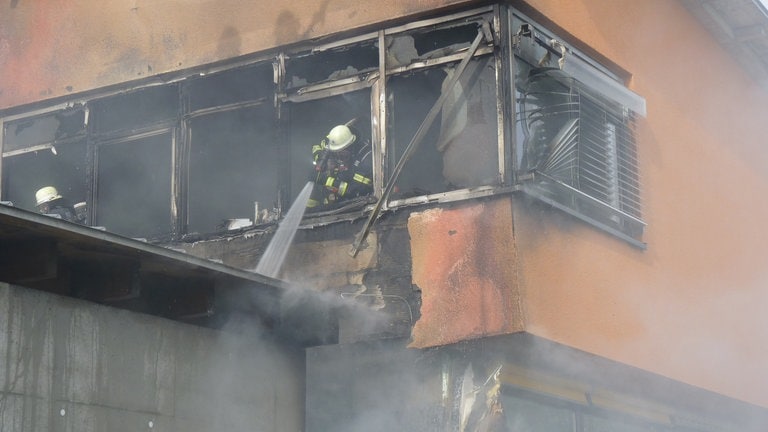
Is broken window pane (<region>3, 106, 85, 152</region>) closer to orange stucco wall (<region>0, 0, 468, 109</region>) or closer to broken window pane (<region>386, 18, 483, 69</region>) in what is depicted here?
orange stucco wall (<region>0, 0, 468, 109</region>)

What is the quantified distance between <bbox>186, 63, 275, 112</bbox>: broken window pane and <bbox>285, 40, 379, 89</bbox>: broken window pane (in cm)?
26

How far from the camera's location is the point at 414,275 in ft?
29.3

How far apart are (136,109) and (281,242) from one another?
2414 millimetres

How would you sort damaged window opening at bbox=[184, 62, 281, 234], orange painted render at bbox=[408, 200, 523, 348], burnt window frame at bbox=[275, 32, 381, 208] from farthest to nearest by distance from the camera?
damaged window opening at bbox=[184, 62, 281, 234] → burnt window frame at bbox=[275, 32, 381, 208] → orange painted render at bbox=[408, 200, 523, 348]

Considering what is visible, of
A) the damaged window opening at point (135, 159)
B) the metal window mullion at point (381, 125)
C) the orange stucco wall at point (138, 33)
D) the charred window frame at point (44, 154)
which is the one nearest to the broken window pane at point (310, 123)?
the metal window mullion at point (381, 125)

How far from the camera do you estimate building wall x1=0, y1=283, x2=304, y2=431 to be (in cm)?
663

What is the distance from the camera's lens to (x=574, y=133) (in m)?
9.67

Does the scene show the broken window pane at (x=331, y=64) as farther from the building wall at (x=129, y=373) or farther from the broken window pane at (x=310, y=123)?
the building wall at (x=129, y=373)

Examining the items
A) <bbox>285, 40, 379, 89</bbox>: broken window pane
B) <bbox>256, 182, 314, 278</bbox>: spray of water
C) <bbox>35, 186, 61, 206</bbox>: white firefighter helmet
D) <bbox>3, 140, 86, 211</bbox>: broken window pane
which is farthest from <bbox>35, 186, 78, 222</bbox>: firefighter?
<bbox>285, 40, 379, 89</bbox>: broken window pane

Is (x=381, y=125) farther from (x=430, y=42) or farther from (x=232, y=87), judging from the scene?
(x=232, y=87)

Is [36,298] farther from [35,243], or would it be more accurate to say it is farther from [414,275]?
[414,275]

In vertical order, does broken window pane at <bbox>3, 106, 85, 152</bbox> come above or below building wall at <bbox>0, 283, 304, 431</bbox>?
above

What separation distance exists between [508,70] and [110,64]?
420cm

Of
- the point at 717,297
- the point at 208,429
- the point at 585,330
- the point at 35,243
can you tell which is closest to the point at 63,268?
the point at 35,243
